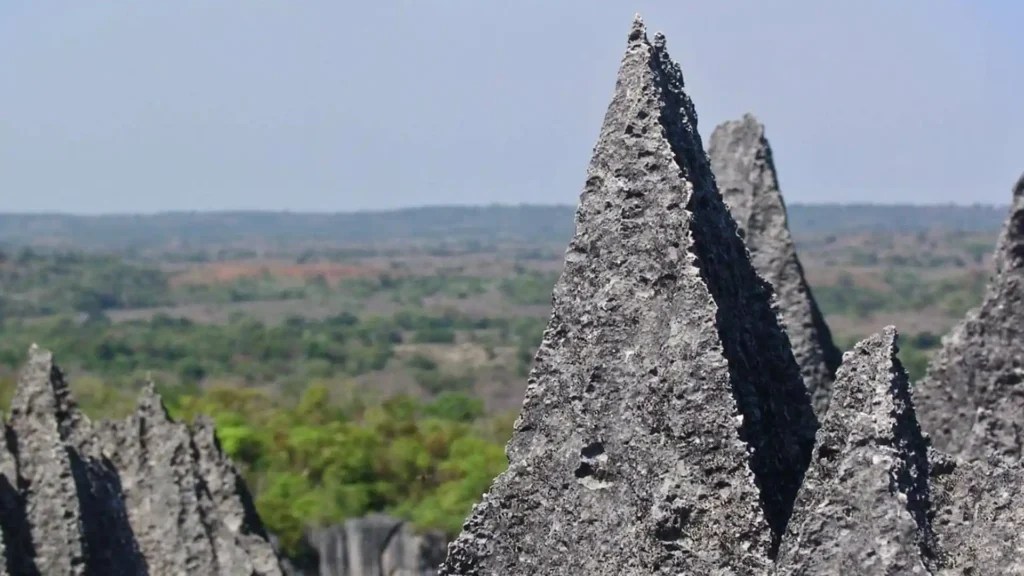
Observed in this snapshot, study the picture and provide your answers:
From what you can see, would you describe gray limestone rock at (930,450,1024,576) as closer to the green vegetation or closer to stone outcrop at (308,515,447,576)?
stone outcrop at (308,515,447,576)

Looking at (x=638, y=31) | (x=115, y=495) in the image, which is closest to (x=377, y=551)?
(x=115, y=495)

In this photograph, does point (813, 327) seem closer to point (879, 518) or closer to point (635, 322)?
point (635, 322)

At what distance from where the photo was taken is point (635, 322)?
5836 millimetres

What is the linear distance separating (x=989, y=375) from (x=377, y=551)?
2287 cm

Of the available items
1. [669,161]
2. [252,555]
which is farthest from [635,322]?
[252,555]

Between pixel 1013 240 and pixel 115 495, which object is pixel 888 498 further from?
pixel 115 495

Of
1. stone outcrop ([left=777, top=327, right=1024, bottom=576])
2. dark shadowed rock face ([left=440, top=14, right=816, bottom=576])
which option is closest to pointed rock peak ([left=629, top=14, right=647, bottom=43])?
dark shadowed rock face ([left=440, top=14, right=816, bottom=576])

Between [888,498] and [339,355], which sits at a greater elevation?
[888,498]

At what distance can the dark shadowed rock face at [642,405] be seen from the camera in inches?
218

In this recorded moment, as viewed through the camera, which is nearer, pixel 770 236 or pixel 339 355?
pixel 770 236

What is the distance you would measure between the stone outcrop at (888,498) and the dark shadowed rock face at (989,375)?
3.17 metres

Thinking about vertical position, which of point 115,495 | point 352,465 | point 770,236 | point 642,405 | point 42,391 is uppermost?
point 770,236

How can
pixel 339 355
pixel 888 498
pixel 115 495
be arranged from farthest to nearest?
1. pixel 339 355
2. pixel 115 495
3. pixel 888 498

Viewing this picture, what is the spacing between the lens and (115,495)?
39.8ft
